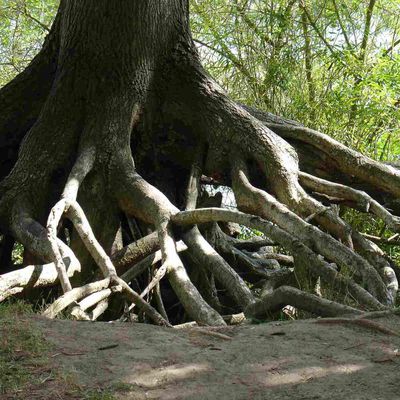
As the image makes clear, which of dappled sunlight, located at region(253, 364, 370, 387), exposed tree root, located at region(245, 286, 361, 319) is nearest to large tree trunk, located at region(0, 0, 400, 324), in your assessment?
exposed tree root, located at region(245, 286, 361, 319)

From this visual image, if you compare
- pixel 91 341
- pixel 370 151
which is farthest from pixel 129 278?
pixel 370 151

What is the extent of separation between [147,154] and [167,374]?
4.88 metres

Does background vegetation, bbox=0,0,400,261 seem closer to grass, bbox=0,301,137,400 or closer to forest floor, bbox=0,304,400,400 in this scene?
forest floor, bbox=0,304,400,400

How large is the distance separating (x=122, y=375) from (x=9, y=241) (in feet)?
15.8

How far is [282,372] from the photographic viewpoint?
11.2 feet

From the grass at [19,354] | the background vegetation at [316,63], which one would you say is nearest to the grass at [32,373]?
the grass at [19,354]

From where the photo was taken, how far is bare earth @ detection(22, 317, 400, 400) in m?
3.22

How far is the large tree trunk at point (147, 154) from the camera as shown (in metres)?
6.58

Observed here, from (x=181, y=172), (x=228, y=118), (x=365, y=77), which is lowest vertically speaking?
(x=181, y=172)

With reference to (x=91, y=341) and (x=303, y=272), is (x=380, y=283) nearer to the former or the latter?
(x=303, y=272)

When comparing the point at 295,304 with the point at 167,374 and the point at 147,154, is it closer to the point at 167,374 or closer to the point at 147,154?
the point at 167,374

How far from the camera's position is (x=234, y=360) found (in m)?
3.60

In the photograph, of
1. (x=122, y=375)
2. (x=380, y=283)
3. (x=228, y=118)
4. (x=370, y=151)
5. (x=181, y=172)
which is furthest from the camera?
(x=370, y=151)

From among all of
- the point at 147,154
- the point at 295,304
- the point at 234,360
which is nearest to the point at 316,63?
the point at 147,154
